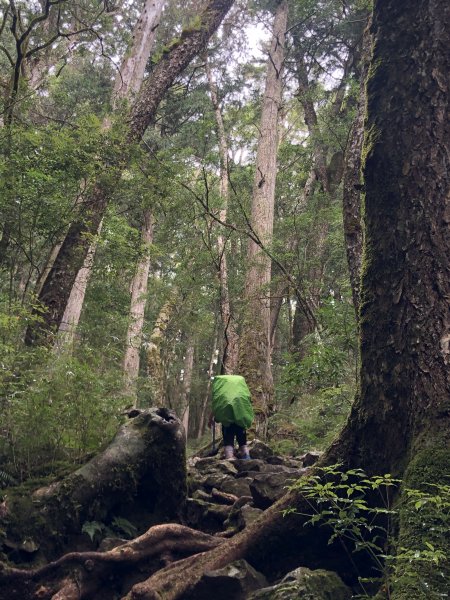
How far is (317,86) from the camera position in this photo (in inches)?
812

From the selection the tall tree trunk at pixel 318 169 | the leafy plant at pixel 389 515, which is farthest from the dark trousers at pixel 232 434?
the tall tree trunk at pixel 318 169

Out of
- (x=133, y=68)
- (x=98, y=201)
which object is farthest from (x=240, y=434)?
(x=133, y=68)

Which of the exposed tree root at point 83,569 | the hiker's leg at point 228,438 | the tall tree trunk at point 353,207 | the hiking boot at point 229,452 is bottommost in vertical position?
the exposed tree root at point 83,569

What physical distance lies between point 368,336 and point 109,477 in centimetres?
248

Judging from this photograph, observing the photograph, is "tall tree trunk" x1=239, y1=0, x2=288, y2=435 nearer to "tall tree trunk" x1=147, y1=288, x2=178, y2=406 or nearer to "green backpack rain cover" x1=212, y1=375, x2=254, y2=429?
"green backpack rain cover" x1=212, y1=375, x2=254, y2=429

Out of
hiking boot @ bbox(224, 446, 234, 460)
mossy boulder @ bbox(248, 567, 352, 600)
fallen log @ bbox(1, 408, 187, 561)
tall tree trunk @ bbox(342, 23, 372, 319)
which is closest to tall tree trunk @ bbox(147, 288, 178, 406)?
hiking boot @ bbox(224, 446, 234, 460)

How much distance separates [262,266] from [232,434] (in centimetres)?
529

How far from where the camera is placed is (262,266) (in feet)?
42.0

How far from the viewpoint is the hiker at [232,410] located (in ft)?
26.7

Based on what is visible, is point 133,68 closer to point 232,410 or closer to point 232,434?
point 232,410

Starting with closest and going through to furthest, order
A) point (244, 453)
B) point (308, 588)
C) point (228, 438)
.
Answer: point (308, 588), point (244, 453), point (228, 438)

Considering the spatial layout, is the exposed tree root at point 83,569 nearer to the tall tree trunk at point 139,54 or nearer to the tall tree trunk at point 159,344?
the tall tree trunk at point 139,54

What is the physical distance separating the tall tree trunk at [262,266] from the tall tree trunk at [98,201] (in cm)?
258

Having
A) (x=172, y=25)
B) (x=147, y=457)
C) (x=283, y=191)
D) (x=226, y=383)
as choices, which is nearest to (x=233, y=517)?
(x=147, y=457)
